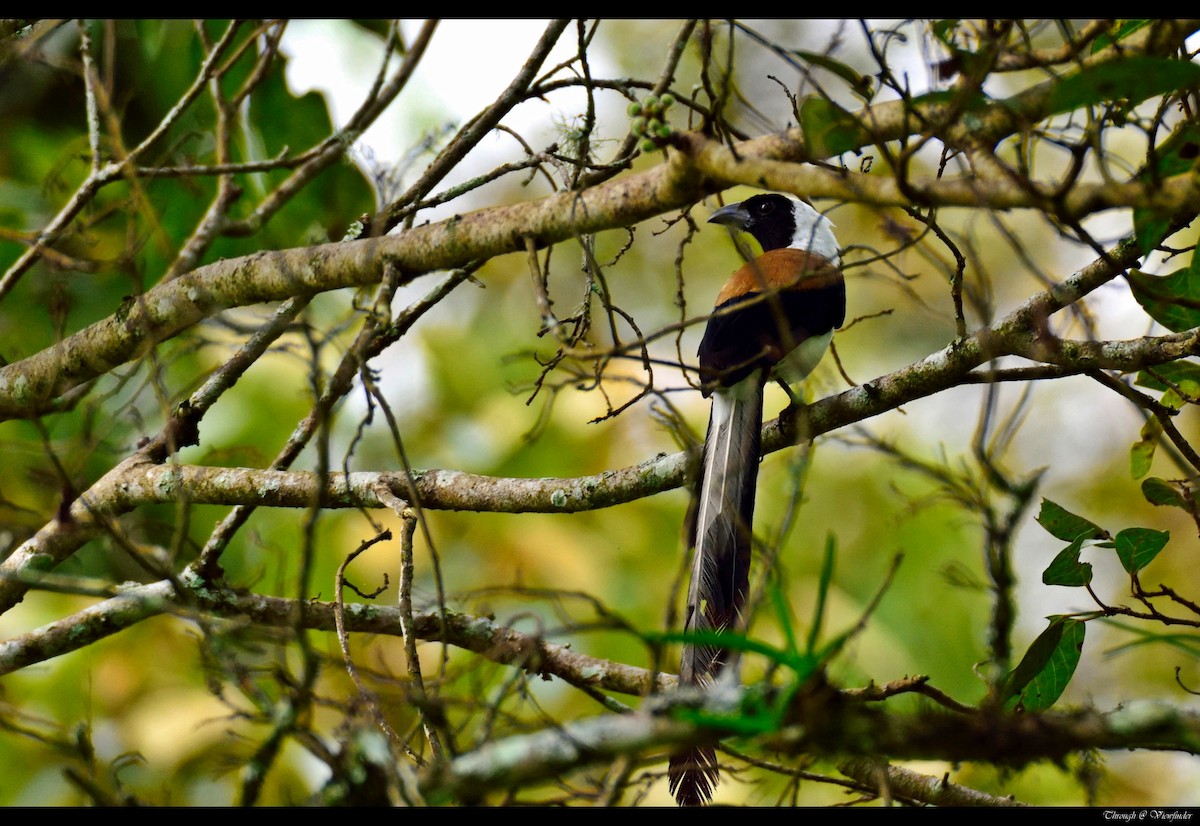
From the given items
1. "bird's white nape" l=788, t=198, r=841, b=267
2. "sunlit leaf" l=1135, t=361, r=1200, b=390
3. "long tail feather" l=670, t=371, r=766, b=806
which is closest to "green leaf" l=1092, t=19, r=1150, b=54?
"sunlit leaf" l=1135, t=361, r=1200, b=390

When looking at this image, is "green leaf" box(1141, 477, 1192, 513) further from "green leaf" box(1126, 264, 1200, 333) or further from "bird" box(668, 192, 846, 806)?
"bird" box(668, 192, 846, 806)

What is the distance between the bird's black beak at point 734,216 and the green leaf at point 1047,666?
6.82 feet

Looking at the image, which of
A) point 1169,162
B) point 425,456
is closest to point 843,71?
point 1169,162

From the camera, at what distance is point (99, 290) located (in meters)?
4.29

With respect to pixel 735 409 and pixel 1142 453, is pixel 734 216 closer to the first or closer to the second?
pixel 735 409

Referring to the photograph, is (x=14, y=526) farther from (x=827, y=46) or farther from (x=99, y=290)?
(x=99, y=290)

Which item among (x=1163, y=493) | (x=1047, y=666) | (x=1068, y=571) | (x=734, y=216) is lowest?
(x=1047, y=666)

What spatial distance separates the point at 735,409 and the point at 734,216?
126 cm

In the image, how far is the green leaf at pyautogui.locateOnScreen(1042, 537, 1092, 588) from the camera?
6.58ft

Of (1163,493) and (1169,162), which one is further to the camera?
→ (1163,493)

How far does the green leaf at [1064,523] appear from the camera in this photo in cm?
202

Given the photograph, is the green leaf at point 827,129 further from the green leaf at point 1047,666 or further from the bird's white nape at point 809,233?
the bird's white nape at point 809,233

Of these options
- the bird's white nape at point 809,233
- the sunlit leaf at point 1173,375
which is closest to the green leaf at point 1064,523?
the sunlit leaf at point 1173,375

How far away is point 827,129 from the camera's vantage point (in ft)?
4.79
